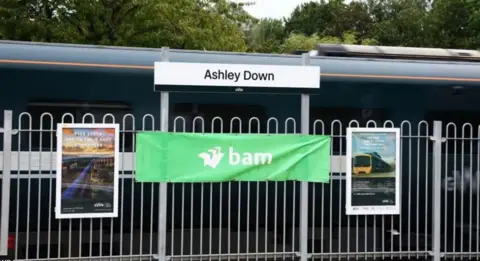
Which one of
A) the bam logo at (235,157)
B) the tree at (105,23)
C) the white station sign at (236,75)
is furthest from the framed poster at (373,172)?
the tree at (105,23)

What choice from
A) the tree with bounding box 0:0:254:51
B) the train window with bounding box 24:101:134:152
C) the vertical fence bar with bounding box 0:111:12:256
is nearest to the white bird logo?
the train window with bounding box 24:101:134:152

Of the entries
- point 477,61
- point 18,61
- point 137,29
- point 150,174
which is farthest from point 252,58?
point 137,29

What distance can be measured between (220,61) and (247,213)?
1.85 metres

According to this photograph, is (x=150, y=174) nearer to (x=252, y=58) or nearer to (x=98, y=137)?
(x=98, y=137)

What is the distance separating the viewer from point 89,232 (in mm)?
6969

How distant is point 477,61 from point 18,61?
609 cm

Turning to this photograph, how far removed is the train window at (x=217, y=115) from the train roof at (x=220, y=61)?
56cm

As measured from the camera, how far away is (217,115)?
7363 millimetres

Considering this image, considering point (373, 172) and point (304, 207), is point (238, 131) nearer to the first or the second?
point (304, 207)

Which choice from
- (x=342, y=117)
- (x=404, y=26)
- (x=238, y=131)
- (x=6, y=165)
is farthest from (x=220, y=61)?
(x=404, y=26)

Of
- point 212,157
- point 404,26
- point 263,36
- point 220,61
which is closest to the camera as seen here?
point 212,157

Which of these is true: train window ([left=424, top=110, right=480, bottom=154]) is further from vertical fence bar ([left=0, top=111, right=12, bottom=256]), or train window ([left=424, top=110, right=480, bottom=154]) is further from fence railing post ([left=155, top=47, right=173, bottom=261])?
vertical fence bar ([left=0, top=111, right=12, bottom=256])

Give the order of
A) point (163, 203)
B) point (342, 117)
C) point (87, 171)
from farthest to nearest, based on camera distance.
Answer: point (342, 117)
point (163, 203)
point (87, 171)

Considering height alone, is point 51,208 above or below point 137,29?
below
